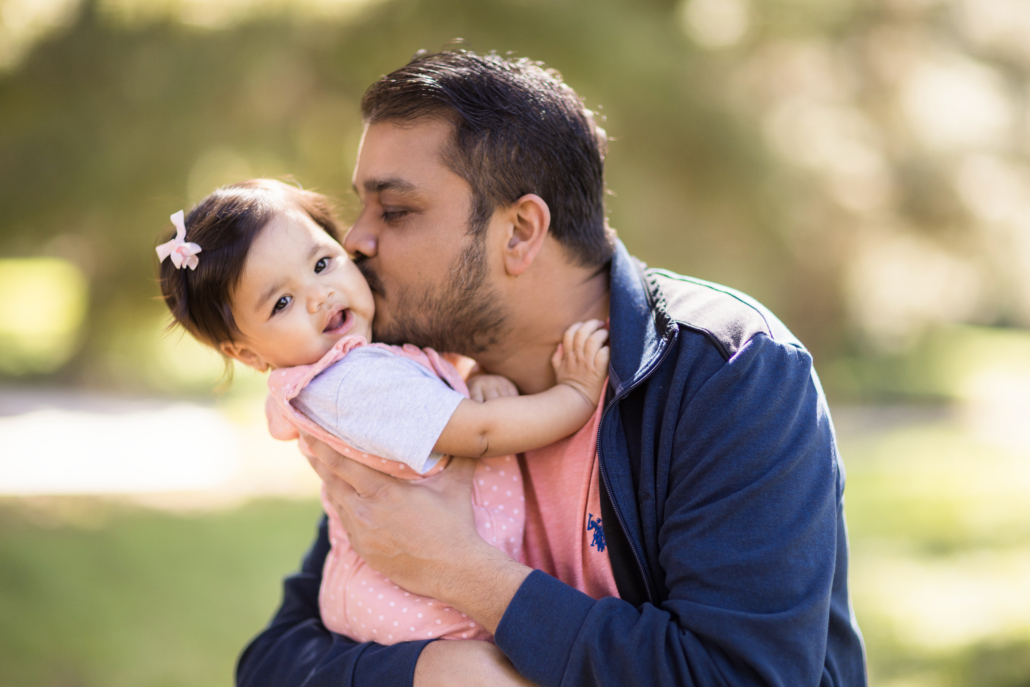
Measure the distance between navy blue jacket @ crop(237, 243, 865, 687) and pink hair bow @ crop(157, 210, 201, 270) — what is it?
967 mm

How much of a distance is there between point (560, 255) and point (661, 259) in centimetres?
471

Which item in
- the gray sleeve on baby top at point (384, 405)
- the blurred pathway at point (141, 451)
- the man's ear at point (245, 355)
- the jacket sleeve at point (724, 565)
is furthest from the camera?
the blurred pathway at point (141, 451)

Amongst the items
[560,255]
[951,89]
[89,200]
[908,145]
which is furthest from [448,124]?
[951,89]

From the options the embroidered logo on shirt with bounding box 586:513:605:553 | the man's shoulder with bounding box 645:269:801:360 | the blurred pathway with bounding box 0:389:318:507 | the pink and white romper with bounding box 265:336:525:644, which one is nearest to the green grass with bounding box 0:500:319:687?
the blurred pathway with bounding box 0:389:318:507

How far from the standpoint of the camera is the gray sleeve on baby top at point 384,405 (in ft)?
5.78

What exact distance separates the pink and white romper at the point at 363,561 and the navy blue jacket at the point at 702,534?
0.08m

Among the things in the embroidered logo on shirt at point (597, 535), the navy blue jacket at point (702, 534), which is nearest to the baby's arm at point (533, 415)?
the navy blue jacket at point (702, 534)

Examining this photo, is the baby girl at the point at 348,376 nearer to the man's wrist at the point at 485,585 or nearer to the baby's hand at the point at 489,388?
the baby's hand at the point at 489,388

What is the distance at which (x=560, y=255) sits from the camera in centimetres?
215

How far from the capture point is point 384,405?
178cm

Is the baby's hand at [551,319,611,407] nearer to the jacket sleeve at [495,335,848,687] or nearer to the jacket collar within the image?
the jacket collar

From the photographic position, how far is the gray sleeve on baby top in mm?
1763

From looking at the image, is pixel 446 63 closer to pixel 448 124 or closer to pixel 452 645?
pixel 448 124

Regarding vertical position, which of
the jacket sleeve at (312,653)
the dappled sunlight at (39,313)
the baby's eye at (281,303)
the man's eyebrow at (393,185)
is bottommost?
the dappled sunlight at (39,313)
